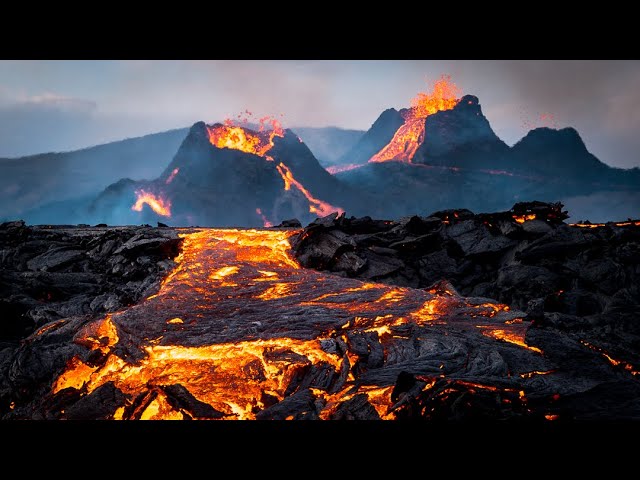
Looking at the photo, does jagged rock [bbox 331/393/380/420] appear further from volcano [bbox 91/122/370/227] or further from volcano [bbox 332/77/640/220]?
volcano [bbox 332/77/640/220]

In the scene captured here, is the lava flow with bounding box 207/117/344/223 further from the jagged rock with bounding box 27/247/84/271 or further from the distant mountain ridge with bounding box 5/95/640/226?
the jagged rock with bounding box 27/247/84/271

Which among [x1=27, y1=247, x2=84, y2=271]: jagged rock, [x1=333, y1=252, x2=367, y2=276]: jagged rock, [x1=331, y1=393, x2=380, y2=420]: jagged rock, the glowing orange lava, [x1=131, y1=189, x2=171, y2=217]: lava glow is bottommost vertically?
[x1=331, y1=393, x2=380, y2=420]: jagged rock

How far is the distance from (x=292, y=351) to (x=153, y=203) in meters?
106

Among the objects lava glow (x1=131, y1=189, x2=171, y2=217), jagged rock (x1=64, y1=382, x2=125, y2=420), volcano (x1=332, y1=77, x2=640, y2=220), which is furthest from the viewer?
volcano (x1=332, y1=77, x2=640, y2=220)

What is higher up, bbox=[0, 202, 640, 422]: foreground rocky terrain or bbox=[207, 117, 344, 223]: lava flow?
bbox=[207, 117, 344, 223]: lava flow

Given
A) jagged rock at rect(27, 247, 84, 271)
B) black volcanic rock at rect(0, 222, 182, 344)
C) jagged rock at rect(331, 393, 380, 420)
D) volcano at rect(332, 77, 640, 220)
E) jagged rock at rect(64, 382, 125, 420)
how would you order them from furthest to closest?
volcano at rect(332, 77, 640, 220) → jagged rock at rect(27, 247, 84, 271) → black volcanic rock at rect(0, 222, 182, 344) → jagged rock at rect(64, 382, 125, 420) → jagged rock at rect(331, 393, 380, 420)

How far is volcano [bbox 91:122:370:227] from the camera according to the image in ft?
327

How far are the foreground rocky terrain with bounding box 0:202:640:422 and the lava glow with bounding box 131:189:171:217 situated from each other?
295ft

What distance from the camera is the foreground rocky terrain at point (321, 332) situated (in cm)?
475

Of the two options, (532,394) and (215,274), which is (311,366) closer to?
(532,394)

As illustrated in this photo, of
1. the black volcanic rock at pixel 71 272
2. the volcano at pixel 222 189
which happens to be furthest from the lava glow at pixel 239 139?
the black volcanic rock at pixel 71 272

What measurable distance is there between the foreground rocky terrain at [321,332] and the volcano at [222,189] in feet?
288

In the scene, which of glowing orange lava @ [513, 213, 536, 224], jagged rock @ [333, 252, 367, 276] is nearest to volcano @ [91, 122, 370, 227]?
glowing orange lava @ [513, 213, 536, 224]

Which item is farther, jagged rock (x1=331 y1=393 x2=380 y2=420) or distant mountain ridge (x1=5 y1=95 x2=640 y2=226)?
distant mountain ridge (x1=5 y1=95 x2=640 y2=226)
